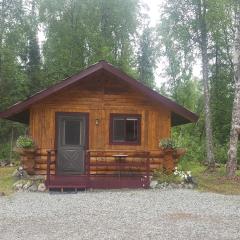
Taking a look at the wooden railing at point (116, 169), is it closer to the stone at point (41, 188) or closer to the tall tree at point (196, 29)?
the stone at point (41, 188)

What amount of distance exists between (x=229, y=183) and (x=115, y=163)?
4.17 metres

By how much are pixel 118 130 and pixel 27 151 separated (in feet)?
10.5

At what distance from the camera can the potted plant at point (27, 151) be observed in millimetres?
16047

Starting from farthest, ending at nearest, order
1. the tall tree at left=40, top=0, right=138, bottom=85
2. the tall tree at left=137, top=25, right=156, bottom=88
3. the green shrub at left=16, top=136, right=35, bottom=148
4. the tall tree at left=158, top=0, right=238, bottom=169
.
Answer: the tall tree at left=137, top=25, right=156, bottom=88 < the tall tree at left=40, top=0, right=138, bottom=85 < the tall tree at left=158, top=0, right=238, bottom=169 < the green shrub at left=16, top=136, right=35, bottom=148

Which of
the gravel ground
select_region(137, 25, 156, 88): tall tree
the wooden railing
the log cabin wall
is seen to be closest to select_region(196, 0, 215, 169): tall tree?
the log cabin wall

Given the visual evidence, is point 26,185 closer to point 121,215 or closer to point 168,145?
point 168,145

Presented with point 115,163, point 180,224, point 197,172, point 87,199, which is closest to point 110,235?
point 180,224

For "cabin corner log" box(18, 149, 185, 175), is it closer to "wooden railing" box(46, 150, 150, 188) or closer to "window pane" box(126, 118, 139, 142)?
"wooden railing" box(46, 150, 150, 188)

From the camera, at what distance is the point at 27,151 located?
16.0 meters

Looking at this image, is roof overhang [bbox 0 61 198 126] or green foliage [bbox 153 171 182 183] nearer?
green foliage [bbox 153 171 182 183]

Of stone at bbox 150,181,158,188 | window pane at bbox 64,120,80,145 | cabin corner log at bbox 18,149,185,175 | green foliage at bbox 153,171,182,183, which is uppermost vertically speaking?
window pane at bbox 64,120,80,145

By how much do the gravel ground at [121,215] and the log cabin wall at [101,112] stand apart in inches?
108

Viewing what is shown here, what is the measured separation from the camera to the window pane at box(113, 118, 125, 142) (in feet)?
54.7

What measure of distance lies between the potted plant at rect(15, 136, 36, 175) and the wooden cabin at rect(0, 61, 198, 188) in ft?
0.40
